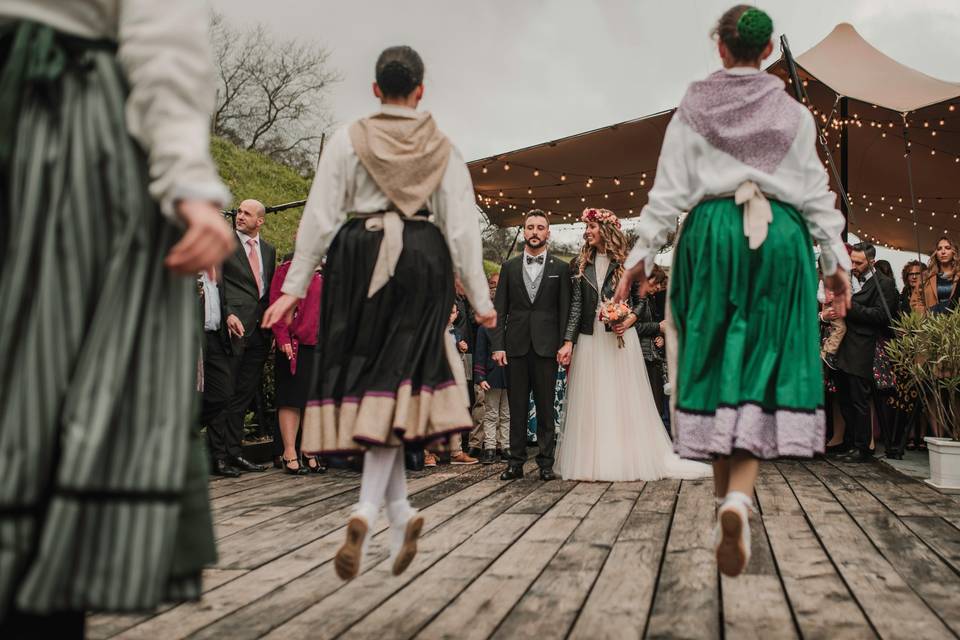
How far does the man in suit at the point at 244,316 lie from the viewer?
6043mm

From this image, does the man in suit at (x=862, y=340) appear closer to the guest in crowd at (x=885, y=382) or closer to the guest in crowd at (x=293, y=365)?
the guest in crowd at (x=885, y=382)

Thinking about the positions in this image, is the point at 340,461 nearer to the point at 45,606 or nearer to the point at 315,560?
the point at 315,560

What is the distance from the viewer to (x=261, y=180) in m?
19.9

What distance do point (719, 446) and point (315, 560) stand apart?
1.60 meters

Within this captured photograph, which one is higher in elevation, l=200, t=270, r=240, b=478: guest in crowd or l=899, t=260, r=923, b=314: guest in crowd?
l=899, t=260, r=923, b=314: guest in crowd

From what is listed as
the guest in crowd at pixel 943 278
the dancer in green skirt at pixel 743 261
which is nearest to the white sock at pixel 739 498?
the dancer in green skirt at pixel 743 261

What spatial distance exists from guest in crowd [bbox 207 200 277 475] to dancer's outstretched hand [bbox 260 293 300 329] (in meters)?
3.21

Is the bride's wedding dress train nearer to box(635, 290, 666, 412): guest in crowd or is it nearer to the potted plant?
box(635, 290, 666, 412): guest in crowd

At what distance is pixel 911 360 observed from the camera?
5852mm

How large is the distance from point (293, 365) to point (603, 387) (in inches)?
89.4

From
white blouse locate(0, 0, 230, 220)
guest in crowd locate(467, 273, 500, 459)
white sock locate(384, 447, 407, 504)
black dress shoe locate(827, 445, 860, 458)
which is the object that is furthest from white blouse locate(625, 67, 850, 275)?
black dress shoe locate(827, 445, 860, 458)

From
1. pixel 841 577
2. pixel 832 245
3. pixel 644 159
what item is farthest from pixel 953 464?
pixel 644 159

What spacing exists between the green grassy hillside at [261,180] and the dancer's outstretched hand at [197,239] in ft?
51.6

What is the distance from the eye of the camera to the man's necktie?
6223 millimetres
